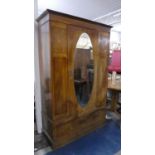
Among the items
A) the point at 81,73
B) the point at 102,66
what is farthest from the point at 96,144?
the point at 102,66

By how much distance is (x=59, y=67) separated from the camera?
2139mm

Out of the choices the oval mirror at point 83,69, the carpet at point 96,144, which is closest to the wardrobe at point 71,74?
the oval mirror at point 83,69

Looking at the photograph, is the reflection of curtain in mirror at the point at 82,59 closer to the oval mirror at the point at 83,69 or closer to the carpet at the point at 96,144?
the oval mirror at the point at 83,69

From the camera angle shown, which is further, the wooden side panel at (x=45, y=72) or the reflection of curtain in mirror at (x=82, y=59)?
the reflection of curtain in mirror at (x=82, y=59)

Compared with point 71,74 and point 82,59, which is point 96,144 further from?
point 82,59

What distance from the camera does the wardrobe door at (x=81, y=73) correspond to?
228 centimetres

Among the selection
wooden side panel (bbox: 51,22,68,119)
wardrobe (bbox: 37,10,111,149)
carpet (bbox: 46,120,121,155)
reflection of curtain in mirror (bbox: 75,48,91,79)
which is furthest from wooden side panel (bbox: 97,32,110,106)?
wooden side panel (bbox: 51,22,68,119)

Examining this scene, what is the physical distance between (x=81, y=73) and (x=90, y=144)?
1206 mm

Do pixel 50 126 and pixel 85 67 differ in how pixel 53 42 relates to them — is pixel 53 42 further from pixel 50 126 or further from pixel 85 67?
pixel 50 126

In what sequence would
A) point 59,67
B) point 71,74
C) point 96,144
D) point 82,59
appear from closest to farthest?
point 59,67, point 71,74, point 96,144, point 82,59

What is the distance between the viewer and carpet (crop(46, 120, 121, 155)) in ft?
7.21
